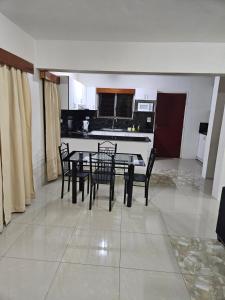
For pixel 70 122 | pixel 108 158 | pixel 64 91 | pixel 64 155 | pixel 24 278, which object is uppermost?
pixel 64 91

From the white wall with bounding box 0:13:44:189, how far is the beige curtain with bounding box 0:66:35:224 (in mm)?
338

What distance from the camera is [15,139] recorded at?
2.69 metres

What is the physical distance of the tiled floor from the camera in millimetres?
1739

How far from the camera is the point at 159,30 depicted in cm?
268

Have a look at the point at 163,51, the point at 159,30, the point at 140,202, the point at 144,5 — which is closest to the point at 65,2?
the point at 144,5

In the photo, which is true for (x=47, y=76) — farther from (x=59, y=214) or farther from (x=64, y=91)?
(x=59, y=214)

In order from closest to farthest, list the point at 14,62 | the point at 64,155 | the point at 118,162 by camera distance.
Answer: the point at 14,62 → the point at 118,162 → the point at 64,155

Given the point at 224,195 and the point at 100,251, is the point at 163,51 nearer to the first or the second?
the point at 224,195

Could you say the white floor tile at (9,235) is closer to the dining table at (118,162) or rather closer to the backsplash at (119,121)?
the dining table at (118,162)

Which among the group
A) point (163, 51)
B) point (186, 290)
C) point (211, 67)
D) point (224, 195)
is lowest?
point (186, 290)

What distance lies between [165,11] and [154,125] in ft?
15.5

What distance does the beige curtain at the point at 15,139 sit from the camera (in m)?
2.46

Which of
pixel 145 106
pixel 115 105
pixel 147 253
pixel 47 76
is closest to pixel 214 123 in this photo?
pixel 145 106

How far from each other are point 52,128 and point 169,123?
424 cm
